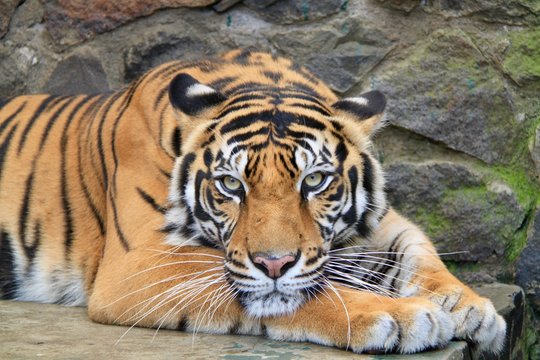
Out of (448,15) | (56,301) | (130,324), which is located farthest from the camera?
(448,15)

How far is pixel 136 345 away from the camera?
2.68 m

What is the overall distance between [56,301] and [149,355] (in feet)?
3.11

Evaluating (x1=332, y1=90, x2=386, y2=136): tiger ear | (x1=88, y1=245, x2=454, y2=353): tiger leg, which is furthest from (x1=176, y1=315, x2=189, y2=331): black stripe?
(x1=332, y1=90, x2=386, y2=136): tiger ear

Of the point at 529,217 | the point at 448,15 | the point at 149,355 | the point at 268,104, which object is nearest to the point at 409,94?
the point at 448,15

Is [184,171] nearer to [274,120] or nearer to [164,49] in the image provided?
[274,120]

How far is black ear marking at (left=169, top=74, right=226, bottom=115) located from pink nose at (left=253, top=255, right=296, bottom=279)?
63 cm

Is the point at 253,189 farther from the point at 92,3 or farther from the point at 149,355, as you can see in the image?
the point at 92,3

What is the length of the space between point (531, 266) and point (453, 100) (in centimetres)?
77

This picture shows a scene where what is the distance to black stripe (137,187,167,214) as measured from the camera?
3.04 m

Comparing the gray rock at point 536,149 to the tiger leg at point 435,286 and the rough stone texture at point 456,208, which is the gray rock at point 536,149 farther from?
the tiger leg at point 435,286

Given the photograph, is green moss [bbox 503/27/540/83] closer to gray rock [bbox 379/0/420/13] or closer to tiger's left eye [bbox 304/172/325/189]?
gray rock [bbox 379/0/420/13]

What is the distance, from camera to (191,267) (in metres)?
2.90

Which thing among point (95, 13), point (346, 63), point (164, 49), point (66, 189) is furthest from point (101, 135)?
point (346, 63)

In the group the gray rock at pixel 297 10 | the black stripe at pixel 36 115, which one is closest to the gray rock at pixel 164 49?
the gray rock at pixel 297 10
